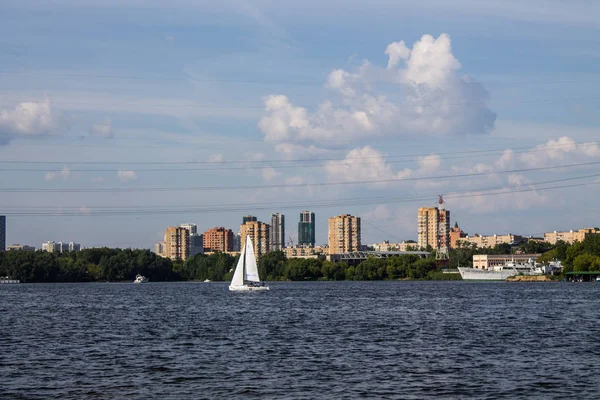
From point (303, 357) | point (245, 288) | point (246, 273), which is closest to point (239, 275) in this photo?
point (246, 273)

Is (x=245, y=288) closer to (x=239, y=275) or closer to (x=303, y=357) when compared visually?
(x=239, y=275)

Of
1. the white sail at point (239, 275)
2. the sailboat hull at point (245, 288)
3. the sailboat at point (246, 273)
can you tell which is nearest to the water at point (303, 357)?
the white sail at point (239, 275)

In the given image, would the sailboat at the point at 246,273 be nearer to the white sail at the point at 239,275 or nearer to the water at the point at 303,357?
the white sail at the point at 239,275

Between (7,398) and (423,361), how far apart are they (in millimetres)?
20963

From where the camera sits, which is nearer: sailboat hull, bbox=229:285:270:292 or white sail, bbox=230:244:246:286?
white sail, bbox=230:244:246:286

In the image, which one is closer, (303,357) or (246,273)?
(303,357)

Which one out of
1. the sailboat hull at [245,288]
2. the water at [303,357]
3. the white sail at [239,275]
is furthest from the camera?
the sailboat hull at [245,288]

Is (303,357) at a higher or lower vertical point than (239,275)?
lower

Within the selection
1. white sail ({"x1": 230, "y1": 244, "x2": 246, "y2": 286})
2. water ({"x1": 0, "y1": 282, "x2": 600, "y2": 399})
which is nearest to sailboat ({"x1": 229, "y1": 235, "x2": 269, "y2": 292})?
white sail ({"x1": 230, "y1": 244, "x2": 246, "y2": 286})

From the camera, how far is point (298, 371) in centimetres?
4381

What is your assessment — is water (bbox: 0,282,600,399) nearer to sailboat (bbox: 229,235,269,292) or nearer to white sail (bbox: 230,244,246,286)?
white sail (bbox: 230,244,246,286)

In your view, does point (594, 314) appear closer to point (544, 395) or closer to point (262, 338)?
point (262, 338)

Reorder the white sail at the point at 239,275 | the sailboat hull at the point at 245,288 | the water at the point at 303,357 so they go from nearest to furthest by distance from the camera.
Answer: the water at the point at 303,357 < the white sail at the point at 239,275 < the sailboat hull at the point at 245,288

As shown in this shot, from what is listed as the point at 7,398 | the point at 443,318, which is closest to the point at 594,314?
the point at 443,318
